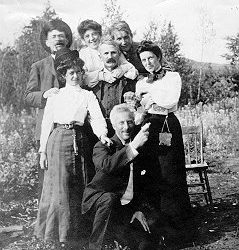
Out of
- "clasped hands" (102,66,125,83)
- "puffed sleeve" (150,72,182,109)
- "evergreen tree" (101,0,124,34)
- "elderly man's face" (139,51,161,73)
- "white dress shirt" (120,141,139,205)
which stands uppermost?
"evergreen tree" (101,0,124,34)

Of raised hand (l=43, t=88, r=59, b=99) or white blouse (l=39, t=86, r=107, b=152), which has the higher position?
raised hand (l=43, t=88, r=59, b=99)

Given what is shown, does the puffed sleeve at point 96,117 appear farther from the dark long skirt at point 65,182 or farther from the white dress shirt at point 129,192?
the white dress shirt at point 129,192

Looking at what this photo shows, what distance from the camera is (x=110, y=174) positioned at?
319 centimetres

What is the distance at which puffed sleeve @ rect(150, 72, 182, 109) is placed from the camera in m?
3.46

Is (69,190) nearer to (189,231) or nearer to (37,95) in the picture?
(37,95)

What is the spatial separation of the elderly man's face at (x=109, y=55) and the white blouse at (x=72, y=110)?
0.27 metres

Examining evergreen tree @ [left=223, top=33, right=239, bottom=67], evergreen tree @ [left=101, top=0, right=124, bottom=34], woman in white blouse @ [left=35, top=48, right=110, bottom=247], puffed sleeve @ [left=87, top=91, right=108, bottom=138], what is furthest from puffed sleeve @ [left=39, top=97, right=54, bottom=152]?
evergreen tree @ [left=223, top=33, right=239, bottom=67]

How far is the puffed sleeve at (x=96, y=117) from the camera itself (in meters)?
3.27

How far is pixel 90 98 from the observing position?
3340 mm

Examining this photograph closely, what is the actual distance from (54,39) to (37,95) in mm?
500

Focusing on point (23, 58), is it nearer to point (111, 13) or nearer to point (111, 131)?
point (111, 13)

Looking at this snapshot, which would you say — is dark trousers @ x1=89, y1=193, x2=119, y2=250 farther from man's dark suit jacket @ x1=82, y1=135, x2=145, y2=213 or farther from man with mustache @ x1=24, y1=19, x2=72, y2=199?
man with mustache @ x1=24, y1=19, x2=72, y2=199

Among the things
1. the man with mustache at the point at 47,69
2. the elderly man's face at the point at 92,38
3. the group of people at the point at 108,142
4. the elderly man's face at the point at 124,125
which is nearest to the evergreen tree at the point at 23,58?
the man with mustache at the point at 47,69

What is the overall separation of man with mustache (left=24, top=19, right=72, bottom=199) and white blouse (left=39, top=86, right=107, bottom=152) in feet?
0.50
